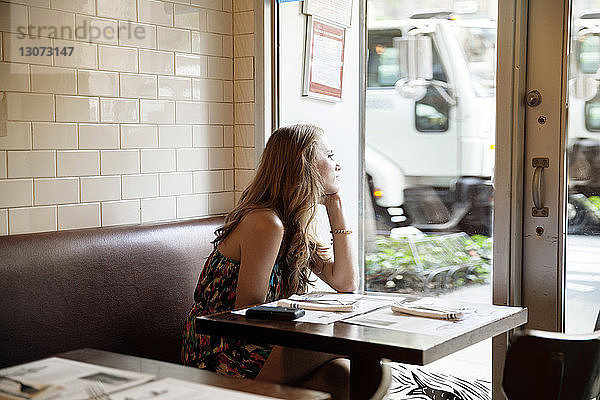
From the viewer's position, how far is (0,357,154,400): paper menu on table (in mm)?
1712

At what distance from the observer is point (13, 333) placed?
2797mm

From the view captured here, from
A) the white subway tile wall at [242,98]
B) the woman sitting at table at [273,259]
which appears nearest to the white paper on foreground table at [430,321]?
the woman sitting at table at [273,259]

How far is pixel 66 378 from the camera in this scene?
1829mm

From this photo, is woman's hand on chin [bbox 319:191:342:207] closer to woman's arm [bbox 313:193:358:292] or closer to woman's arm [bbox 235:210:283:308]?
woman's arm [bbox 313:193:358:292]

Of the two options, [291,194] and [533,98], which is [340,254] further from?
[533,98]

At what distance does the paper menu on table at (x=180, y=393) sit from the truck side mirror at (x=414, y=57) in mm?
2239

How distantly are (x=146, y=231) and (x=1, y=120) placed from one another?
2.38ft

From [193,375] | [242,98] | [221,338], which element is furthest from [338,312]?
[242,98]

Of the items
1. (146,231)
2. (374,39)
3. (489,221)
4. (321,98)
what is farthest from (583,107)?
(146,231)

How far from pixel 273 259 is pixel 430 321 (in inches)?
25.8

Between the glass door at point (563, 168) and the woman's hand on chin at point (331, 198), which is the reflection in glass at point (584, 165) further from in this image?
the woman's hand on chin at point (331, 198)

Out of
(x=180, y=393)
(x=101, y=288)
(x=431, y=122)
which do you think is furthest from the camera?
(x=431, y=122)

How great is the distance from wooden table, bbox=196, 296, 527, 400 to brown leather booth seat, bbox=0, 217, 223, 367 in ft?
2.13

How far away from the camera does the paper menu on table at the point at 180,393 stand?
1.65m
